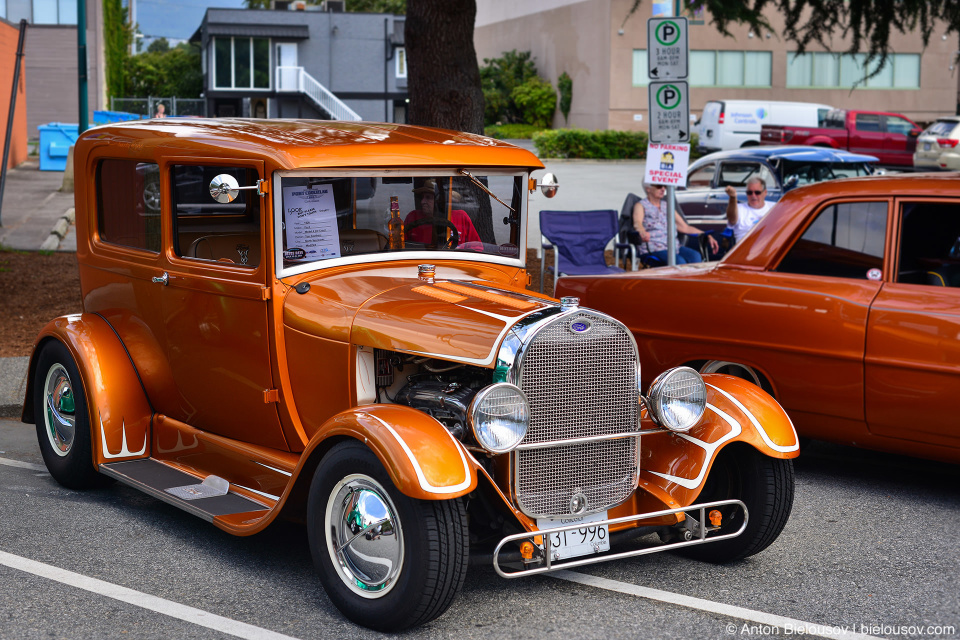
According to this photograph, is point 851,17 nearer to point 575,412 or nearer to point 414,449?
point 575,412

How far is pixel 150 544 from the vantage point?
4.66 metres

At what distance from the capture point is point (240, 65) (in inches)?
1716

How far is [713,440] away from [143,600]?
2.38 meters

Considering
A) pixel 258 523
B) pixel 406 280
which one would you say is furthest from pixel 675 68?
pixel 258 523

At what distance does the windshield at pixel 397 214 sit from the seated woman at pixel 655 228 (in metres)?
5.75

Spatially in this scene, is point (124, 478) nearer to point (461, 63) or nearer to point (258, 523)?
point (258, 523)

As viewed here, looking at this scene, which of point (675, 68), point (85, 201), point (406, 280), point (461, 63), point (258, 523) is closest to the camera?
point (258, 523)

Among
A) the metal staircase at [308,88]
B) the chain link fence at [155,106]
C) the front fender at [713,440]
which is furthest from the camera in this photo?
the metal staircase at [308,88]

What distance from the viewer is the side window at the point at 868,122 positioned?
95.5 ft

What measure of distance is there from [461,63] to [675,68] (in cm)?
217

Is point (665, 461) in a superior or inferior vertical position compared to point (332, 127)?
inferior

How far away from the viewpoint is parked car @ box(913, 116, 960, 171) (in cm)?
2383

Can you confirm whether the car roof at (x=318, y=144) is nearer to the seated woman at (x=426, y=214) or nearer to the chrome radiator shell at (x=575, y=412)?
the seated woman at (x=426, y=214)

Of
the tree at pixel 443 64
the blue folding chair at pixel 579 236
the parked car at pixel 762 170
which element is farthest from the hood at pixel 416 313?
the parked car at pixel 762 170
